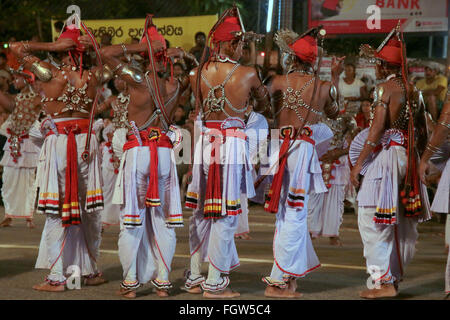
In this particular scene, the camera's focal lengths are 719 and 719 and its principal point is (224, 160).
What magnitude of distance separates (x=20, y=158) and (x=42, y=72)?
4699mm

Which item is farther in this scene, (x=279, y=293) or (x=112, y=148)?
(x=112, y=148)

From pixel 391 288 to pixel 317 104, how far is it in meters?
1.66

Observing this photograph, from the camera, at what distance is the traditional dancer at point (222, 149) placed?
19.4 ft

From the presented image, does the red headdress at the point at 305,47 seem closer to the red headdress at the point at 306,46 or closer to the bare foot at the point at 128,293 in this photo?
the red headdress at the point at 306,46

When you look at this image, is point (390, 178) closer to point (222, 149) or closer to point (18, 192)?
point (222, 149)

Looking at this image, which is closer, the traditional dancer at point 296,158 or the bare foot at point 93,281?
the traditional dancer at point 296,158

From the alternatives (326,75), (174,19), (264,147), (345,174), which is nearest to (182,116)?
(174,19)

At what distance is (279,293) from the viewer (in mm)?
5934

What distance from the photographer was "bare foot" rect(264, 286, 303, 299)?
19.4 feet

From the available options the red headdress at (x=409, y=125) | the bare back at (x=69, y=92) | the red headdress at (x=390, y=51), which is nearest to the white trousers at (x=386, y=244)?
the red headdress at (x=409, y=125)

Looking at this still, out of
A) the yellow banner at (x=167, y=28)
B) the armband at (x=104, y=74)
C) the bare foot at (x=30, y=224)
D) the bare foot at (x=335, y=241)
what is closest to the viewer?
the armband at (x=104, y=74)

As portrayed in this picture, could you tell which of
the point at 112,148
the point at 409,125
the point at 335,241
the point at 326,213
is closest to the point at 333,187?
the point at 326,213

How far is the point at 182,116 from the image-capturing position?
12.1 meters
